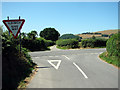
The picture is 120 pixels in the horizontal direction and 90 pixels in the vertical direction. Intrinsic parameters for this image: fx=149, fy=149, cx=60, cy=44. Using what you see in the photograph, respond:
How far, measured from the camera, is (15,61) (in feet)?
30.3

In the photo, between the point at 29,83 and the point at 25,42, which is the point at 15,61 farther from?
the point at 25,42

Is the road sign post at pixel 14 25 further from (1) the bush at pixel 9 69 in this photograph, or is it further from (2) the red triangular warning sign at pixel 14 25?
(1) the bush at pixel 9 69

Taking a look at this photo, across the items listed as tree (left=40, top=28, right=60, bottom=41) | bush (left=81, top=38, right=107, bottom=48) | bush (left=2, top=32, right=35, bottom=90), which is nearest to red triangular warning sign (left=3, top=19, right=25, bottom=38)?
bush (left=2, top=32, right=35, bottom=90)

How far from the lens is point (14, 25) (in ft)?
34.2

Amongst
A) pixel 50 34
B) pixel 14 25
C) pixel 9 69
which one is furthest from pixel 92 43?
pixel 50 34

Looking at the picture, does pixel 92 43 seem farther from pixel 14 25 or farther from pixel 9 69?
pixel 9 69

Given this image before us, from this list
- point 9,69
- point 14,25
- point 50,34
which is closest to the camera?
point 9,69

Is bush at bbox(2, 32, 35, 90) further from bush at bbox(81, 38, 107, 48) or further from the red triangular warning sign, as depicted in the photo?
bush at bbox(81, 38, 107, 48)

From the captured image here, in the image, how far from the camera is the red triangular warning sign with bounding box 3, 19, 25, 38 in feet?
33.9

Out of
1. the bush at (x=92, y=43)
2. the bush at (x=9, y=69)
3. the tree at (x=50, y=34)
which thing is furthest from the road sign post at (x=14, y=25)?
the tree at (x=50, y=34)

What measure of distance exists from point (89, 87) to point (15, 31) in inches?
253

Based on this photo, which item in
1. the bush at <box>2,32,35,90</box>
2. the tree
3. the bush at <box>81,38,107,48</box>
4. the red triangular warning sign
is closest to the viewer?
the bush at <box>2,32,35,90</box>

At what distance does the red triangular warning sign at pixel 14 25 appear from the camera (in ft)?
33.9

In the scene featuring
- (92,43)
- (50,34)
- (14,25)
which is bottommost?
(92,43)
